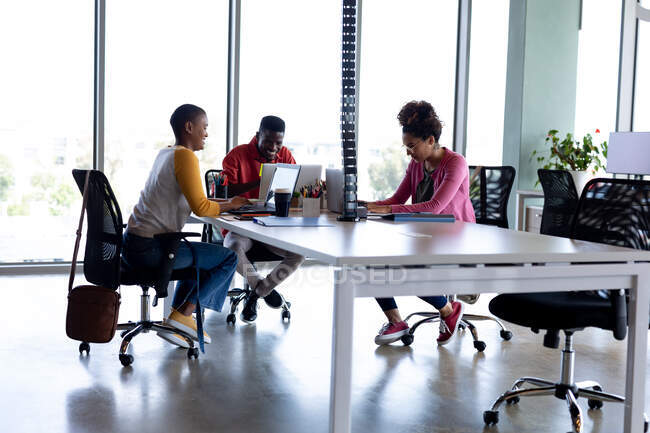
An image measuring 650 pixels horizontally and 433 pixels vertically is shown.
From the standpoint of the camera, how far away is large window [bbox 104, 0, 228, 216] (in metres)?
6.20

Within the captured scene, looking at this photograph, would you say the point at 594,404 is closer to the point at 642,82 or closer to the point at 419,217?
the point at 419,217

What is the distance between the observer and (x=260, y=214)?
356 centimetres

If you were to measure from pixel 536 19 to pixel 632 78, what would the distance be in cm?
121

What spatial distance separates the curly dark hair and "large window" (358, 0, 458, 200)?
3.26 m

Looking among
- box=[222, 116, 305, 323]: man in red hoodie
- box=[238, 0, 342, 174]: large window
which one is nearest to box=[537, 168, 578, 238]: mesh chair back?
box=[222, 116, 305, 323]: man in red hoodie

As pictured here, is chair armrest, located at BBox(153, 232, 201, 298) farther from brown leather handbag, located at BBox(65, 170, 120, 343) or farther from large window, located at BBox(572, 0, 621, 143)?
large window, located at BBox(572, 0, 621, 143)

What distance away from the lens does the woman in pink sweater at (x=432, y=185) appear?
3814 millimetres

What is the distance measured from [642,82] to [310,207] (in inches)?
199

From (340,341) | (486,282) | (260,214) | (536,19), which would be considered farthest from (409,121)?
(536,19)

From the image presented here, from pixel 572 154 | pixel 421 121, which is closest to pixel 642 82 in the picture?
pixel 572 154

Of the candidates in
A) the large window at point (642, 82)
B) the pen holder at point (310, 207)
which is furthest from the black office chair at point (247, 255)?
the large window at point (642, 82)

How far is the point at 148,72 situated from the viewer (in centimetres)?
629

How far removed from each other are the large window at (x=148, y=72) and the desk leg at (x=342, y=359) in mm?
4543

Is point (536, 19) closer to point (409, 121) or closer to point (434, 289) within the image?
point (409, 121)
